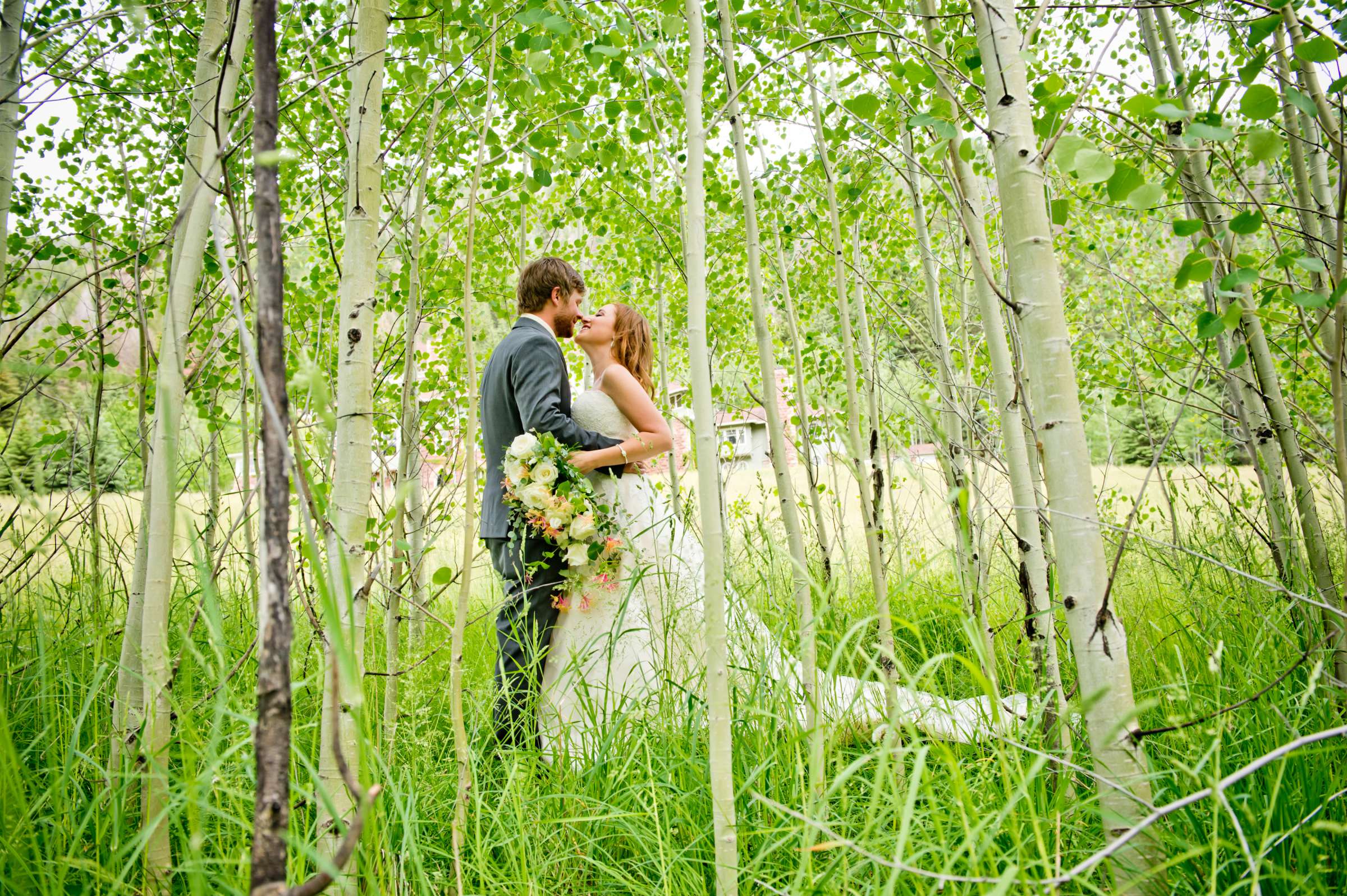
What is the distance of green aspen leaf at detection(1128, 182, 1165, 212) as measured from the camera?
1.07 meters

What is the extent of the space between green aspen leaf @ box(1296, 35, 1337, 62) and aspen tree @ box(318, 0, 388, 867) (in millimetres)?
1657

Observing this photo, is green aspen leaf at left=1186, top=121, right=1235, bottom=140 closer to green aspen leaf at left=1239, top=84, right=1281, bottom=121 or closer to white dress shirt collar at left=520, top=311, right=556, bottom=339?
green aspen leaf at left=1239, top=84, right=1281, bottom=121

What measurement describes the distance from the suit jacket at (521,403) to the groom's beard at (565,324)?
0.07 meters

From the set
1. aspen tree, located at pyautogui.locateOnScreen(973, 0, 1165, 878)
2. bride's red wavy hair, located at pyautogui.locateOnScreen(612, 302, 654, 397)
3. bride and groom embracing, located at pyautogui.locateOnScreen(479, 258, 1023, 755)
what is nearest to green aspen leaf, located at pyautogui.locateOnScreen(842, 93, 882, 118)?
aspen tree, located at pyautogui.locateOnScreen(973, 0, 1165, 878)

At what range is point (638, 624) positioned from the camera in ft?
8.92

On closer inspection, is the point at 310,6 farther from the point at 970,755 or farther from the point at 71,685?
→ the point at 970,755

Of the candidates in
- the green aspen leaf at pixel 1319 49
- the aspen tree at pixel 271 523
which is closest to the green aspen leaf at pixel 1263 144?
→ the green aspen leaf at pixel 1319 49

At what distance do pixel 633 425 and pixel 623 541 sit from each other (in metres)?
0.58

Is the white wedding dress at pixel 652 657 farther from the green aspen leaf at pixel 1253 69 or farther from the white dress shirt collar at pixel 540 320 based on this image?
the green aspen leaf at pixel 1253 69

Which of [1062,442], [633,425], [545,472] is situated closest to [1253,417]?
[1062,442]

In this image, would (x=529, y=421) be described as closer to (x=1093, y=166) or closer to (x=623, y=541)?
(x=623, y=541)

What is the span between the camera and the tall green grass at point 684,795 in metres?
1.13

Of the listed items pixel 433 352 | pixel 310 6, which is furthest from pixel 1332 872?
pixel 433 352

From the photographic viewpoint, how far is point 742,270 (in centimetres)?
606
